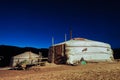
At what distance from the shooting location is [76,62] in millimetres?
27812

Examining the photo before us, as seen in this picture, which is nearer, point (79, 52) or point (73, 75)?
point (73, 75)

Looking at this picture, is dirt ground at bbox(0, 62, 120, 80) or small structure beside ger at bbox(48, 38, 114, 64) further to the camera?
small structure beside ger at bbox(48, 38, 114, 64)

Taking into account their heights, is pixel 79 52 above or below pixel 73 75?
above

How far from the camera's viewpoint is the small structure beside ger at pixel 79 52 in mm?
27984

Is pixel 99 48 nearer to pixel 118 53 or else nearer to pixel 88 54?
pixel 88 54

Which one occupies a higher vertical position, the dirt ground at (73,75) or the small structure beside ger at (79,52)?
the small structure beside ger at (79,52)

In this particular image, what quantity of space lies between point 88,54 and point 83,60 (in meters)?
1.33

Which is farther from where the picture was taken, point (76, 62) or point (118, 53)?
point (118, 53)

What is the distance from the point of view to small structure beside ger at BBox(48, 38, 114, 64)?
2798cm

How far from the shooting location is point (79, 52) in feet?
92.2

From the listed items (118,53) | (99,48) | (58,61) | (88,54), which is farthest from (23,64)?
(118,53)

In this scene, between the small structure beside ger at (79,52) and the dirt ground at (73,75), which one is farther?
the small structure beside ger at (79,52)

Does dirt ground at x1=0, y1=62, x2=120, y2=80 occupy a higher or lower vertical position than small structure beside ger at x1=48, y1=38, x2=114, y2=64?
lower

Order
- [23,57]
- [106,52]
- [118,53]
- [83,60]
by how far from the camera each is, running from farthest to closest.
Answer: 1. [118,53]
2. [23,57]
3. [106,52]
4. [83,60]
